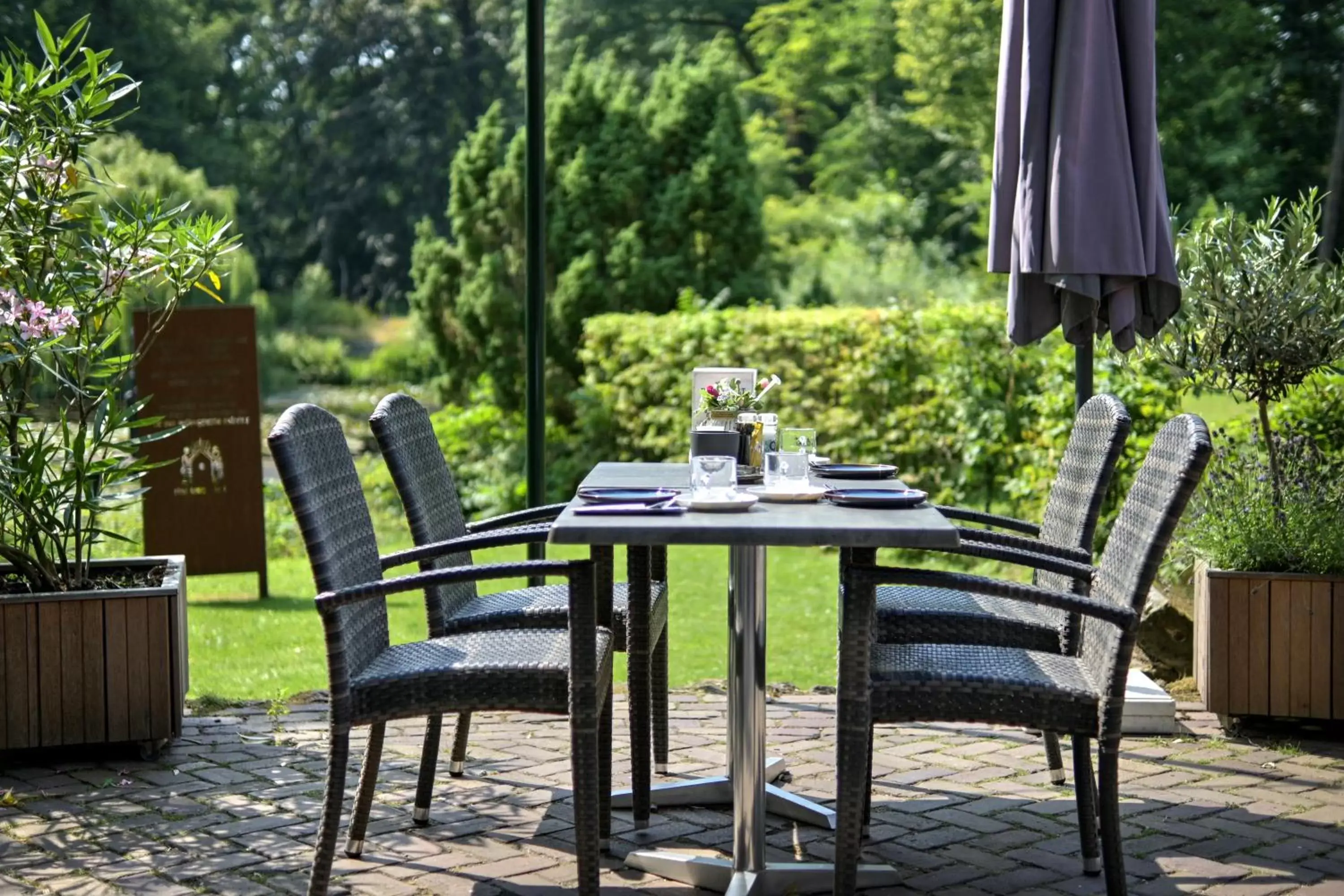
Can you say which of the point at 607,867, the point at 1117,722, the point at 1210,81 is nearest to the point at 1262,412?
the point at 1117,722

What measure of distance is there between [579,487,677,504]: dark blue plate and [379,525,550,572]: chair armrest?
12cm

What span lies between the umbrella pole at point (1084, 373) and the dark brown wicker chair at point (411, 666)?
1977mm

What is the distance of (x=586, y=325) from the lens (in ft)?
29.8

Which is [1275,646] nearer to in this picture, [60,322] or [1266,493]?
[1266,493]

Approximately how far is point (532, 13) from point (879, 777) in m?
2.85

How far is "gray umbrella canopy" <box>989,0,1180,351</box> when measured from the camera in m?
3.71

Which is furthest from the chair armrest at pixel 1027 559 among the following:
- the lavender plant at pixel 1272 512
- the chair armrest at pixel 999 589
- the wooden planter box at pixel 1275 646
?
→ the lavender plant at pixel 1272 512

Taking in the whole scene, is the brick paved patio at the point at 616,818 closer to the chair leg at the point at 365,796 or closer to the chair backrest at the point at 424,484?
the chair leg at the point at 365,796

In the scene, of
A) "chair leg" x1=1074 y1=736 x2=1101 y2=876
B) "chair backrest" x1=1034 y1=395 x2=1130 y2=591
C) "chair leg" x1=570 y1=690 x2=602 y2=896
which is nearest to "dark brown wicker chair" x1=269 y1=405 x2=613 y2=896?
"chair leg" x1=570 y1=690 x2=602 y2=896

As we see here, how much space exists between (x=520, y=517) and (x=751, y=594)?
2.88 ft

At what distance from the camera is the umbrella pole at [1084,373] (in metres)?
4.21

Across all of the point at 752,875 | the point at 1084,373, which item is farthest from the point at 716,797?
the point at 1084,373

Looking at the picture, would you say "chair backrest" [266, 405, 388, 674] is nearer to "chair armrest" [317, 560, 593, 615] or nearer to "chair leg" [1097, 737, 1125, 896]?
"chair armrest" [317, 560, 593, 615]

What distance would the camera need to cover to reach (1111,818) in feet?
8.90
